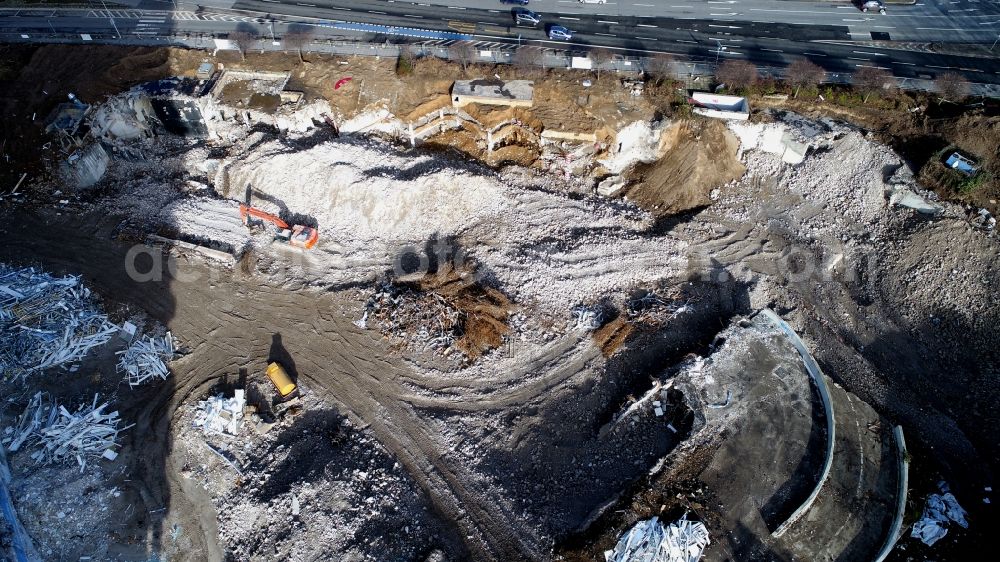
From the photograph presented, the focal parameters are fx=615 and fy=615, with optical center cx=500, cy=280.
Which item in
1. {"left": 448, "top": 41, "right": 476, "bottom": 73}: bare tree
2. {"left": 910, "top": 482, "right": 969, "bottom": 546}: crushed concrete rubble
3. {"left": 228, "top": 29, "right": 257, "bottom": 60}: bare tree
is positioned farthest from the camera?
{"left": 228, "top": 29, "right": 257, "bottom": 60}: bare tree

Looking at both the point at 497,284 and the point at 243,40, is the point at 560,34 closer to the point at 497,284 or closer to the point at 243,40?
the point at 497,284

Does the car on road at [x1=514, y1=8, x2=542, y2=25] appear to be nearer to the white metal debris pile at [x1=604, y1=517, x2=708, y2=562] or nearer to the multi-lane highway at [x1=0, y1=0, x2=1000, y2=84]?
the multi-lane highway at [x1=0, y1=0, x2=1000, y2=84]

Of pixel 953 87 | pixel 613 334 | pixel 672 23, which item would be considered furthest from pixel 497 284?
pixel 953 87

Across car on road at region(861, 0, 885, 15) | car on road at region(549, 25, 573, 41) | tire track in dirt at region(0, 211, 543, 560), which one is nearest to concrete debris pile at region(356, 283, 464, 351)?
tire track in dirt at region(0, 211, 543, 560)

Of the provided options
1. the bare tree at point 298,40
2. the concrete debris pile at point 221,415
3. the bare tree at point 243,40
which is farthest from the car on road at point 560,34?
the concrete debris pile at point 221,415

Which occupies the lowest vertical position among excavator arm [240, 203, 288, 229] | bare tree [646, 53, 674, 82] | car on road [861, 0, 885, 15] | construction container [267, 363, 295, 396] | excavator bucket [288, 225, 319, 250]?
construction container [267, 363, 295, 396]

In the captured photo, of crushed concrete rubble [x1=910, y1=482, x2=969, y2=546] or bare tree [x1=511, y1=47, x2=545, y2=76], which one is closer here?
crushed concrete rubble [x1=910, y1=482, x2=969, y2=546]

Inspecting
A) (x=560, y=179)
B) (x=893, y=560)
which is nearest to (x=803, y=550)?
(x=893, y=560)
